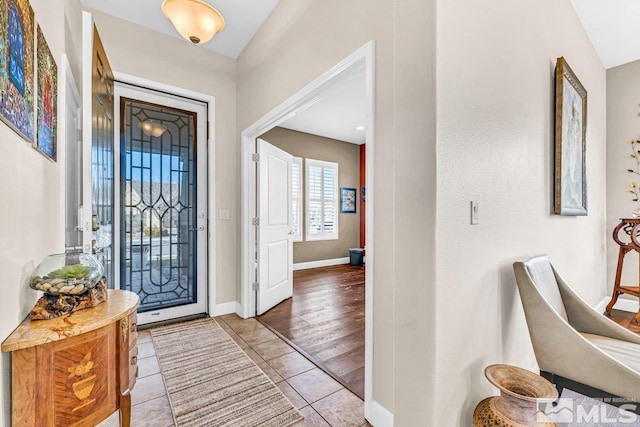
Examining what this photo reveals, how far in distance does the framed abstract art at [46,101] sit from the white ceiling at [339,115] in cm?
259

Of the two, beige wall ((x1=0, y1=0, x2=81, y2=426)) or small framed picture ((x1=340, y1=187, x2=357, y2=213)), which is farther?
small framed picture ((x1=340, y1=187, x2=357, y2=213))

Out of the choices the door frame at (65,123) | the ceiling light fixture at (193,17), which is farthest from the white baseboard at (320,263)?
the ceiling light fixture at (193,17)

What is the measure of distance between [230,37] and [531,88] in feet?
9.22

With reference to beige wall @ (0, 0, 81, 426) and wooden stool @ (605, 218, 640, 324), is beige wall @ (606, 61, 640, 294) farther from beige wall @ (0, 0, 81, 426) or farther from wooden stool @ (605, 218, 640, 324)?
beige wall @ (0, 0, 81, 426)

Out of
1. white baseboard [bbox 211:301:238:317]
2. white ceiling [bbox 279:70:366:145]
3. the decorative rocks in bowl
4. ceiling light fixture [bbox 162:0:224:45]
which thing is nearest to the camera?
the decorative rocks in bowl

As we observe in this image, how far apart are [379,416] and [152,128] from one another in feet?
10.7

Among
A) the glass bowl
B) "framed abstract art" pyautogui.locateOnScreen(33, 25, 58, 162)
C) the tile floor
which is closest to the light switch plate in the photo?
the tile floor

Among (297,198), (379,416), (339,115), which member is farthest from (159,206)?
(339,115)

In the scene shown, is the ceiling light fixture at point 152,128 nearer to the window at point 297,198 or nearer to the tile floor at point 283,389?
the tile floor at point 283,389

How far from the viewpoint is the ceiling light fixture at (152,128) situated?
2836 millimetres

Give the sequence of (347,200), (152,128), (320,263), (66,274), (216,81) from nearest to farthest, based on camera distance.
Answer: (66,274)
(152,128)
(216,81)
(320,263)
(347,200)

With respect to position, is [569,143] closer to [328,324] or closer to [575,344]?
[575,344]

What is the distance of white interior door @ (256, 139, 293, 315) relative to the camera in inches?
123

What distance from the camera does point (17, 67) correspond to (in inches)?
36.8
